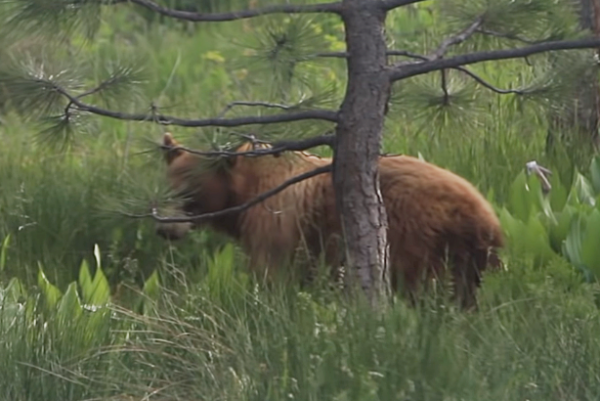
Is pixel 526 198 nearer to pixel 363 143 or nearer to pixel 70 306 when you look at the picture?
pixel 363 143

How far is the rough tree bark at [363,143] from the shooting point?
4.94 m

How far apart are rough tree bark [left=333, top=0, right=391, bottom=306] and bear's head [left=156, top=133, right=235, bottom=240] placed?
62cm

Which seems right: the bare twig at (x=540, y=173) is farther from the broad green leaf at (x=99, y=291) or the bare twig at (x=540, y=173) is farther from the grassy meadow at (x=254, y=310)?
the broad green leaf at (x=99, y=291)

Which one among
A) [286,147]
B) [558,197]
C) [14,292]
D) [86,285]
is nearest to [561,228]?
[558,197]

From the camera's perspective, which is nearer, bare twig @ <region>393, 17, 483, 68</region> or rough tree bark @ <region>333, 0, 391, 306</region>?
rough tree bark @ <region>333, 0, 391, 306</region>

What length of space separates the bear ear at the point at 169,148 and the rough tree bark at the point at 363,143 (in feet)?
2.08

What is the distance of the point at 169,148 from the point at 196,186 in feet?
3.65

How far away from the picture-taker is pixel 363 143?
4.95 metres

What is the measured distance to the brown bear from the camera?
5.81 metres

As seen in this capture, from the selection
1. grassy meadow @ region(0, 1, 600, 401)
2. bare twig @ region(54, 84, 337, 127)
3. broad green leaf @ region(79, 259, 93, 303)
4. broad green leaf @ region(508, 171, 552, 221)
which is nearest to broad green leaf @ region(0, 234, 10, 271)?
grassy meadow @ region(0, 1, 600, 401)

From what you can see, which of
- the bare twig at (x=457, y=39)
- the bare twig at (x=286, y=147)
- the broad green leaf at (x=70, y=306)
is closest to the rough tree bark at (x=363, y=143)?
the bare twig at (x=286, y=147)

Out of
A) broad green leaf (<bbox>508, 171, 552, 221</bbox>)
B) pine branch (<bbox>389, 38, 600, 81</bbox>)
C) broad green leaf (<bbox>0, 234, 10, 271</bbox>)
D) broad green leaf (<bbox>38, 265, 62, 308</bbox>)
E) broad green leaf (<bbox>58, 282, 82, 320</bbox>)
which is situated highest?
pine branch (<bbox>389, 38, 600, 81</bbox>)

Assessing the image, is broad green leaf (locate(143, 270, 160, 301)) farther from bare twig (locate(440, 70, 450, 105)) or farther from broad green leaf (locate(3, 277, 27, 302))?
bare twig (locate(440, 70, 450, 105))

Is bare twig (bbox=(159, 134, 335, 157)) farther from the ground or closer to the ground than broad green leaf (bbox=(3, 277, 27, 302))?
farther from the ground
